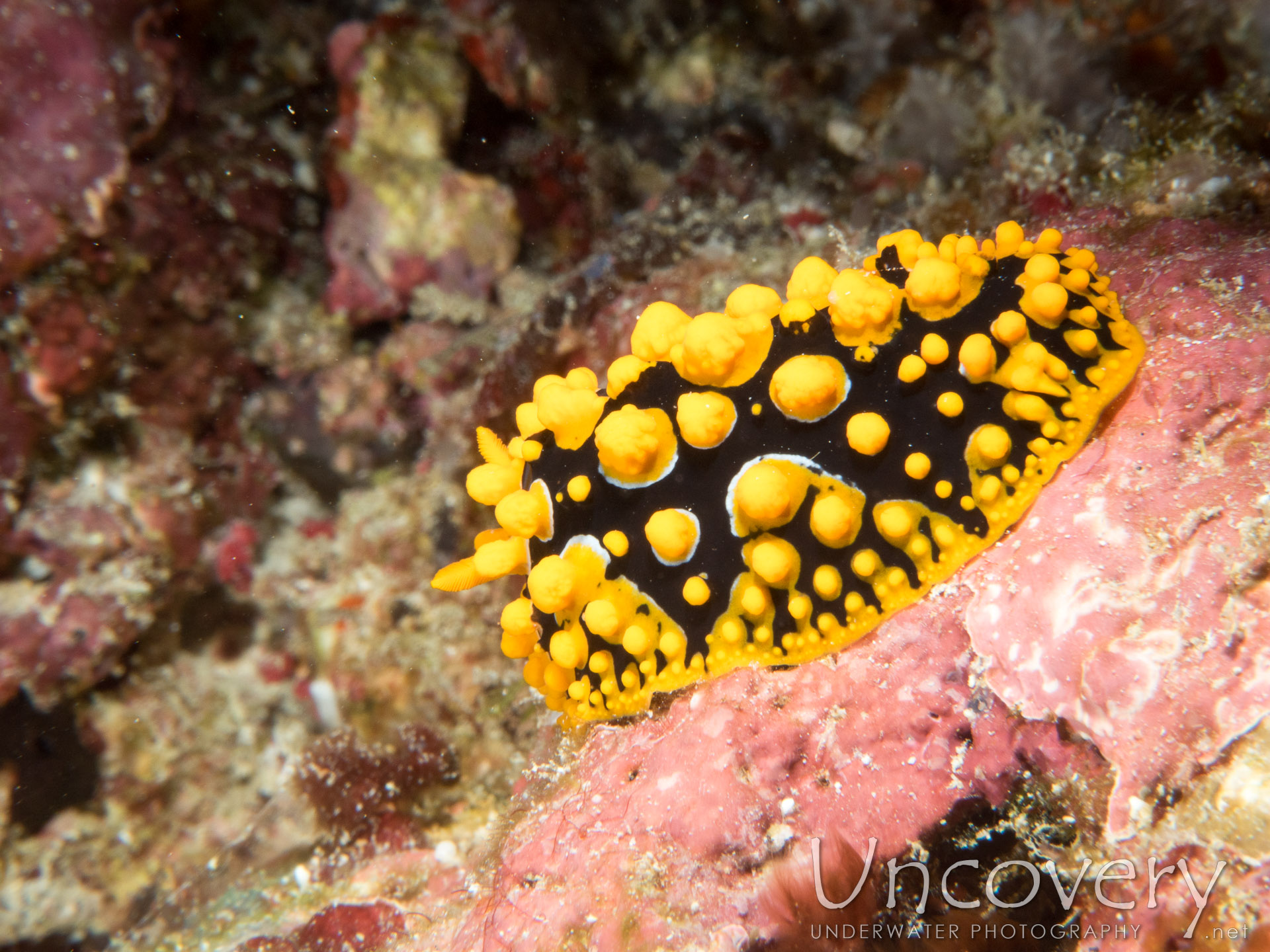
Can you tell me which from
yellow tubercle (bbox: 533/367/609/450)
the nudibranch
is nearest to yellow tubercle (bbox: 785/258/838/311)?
the nudibranch

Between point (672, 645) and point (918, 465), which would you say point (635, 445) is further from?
point (918, 465)

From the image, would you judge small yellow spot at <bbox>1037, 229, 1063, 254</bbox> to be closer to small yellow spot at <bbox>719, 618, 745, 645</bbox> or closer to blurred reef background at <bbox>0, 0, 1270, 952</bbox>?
blurred reef background at <bbox>0, 0, 1270, 952</bbox>

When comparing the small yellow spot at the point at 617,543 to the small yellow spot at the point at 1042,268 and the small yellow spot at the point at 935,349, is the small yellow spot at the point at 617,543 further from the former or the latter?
the small yellow spot at the point at 1042,268

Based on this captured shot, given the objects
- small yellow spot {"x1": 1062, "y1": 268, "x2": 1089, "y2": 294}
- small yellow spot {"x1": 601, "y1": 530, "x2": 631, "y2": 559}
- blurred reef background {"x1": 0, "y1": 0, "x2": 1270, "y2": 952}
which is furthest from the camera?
small yellow spot {"x1": 601, "y1": 530, "x2": 631, "y2": 559}

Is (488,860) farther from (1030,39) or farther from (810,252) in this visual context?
(1030,39)

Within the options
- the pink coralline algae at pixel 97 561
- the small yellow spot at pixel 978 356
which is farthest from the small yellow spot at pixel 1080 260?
the pink coralline algae at pixel 97 561

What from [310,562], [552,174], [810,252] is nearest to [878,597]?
[810,252]

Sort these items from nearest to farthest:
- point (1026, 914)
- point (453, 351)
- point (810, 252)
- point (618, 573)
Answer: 1. point (1026, 914)
2. point (618, 573)
3. point (810, 252)
4. point (453, 351)
